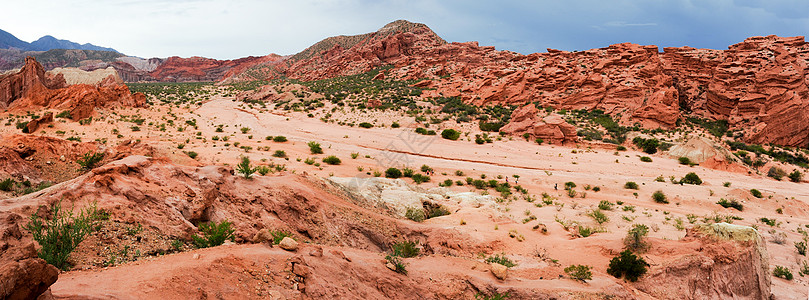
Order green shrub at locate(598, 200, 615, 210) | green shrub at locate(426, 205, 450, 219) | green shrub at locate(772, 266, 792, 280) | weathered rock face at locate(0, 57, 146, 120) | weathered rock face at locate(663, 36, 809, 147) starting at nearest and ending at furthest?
green shrub at locate(772, 266, 792, 280)
green shrub at locate(426, 205, 450, 219)
green shrub at locate(598, 200, 615, 210)
weathered rock face at locate(0, 57, 146, 120)
weathered rock face at locate(663, 36, 809, 147)

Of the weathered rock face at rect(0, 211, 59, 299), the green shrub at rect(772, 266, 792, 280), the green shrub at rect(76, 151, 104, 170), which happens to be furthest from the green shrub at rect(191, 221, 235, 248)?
the green shrub at rect(772, 266, 792, 280)

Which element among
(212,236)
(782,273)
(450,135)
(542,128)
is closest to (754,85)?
(542,128)

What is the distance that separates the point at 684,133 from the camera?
1347 inches

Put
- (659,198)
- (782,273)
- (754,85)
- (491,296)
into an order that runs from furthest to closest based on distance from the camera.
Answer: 1. (754,85)
2. (659,198)
3. (782,273)
4. (491,296)

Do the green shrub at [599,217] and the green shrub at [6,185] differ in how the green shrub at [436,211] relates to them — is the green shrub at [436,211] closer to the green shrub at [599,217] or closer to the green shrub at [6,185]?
the green shrub at [599,217]

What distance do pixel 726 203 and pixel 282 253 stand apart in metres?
21.0

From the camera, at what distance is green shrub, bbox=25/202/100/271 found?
13.2 ft

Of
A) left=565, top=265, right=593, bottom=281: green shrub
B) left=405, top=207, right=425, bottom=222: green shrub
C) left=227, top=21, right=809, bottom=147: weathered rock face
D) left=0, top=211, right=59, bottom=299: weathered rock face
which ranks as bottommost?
left=405, top=207, right=425, bottom=222: green shrub

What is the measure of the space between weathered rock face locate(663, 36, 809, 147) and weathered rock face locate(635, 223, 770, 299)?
37439mm

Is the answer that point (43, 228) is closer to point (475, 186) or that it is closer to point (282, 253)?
point (282, 253)

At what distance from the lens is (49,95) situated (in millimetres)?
28016

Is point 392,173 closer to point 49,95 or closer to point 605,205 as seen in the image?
point 605,205

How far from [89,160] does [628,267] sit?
15.4 meters

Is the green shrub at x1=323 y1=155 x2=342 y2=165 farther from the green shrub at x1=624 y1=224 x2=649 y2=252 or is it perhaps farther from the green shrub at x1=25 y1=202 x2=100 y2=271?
the green shrub at x1=624 y1=224 x2=649 y2=252
